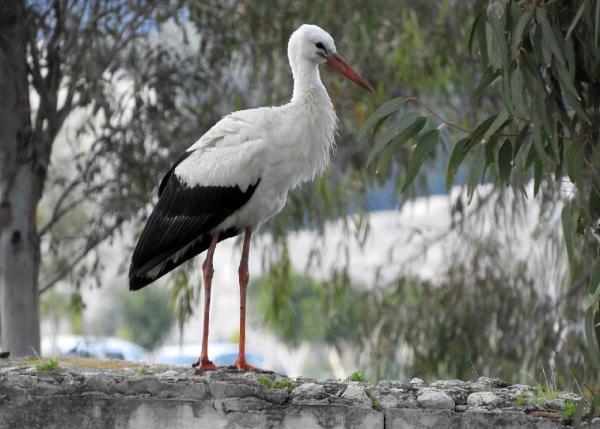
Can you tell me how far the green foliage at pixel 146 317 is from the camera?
5072cm

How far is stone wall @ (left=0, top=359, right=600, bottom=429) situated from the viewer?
545 centimetres

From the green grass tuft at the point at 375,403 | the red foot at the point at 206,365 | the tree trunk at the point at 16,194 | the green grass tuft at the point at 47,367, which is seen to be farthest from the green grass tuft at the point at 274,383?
the tree trunk at the point at 16,194

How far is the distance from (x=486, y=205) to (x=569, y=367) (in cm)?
232

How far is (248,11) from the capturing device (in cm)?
1137

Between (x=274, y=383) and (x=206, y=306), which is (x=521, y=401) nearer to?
(x=274, y=383)

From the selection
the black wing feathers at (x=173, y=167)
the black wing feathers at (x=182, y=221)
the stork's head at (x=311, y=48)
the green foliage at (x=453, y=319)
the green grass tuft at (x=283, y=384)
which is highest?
the stork's head at (x=311, y=48)

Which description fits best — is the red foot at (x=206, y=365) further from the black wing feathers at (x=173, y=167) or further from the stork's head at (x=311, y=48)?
the stork's head at (x=311, y=48)

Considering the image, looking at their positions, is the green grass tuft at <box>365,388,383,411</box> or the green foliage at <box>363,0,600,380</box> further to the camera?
the green foliage at <box>363,0,600,380</box>

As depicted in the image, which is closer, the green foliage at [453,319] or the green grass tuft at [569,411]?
the green grass tuft at [569,411]

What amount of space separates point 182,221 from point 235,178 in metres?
0.37

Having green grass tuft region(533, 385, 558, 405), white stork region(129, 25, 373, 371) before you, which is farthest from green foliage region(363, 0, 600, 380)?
white stork region(129, 25, 373, 371)

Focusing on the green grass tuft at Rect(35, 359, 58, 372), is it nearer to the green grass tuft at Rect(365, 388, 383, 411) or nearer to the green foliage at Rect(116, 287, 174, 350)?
the green grass tuft at Rect(365, 388, 383, 411)

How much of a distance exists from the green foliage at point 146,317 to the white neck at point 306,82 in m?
43.4

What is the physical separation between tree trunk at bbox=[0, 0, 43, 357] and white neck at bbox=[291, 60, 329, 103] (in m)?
4.01
